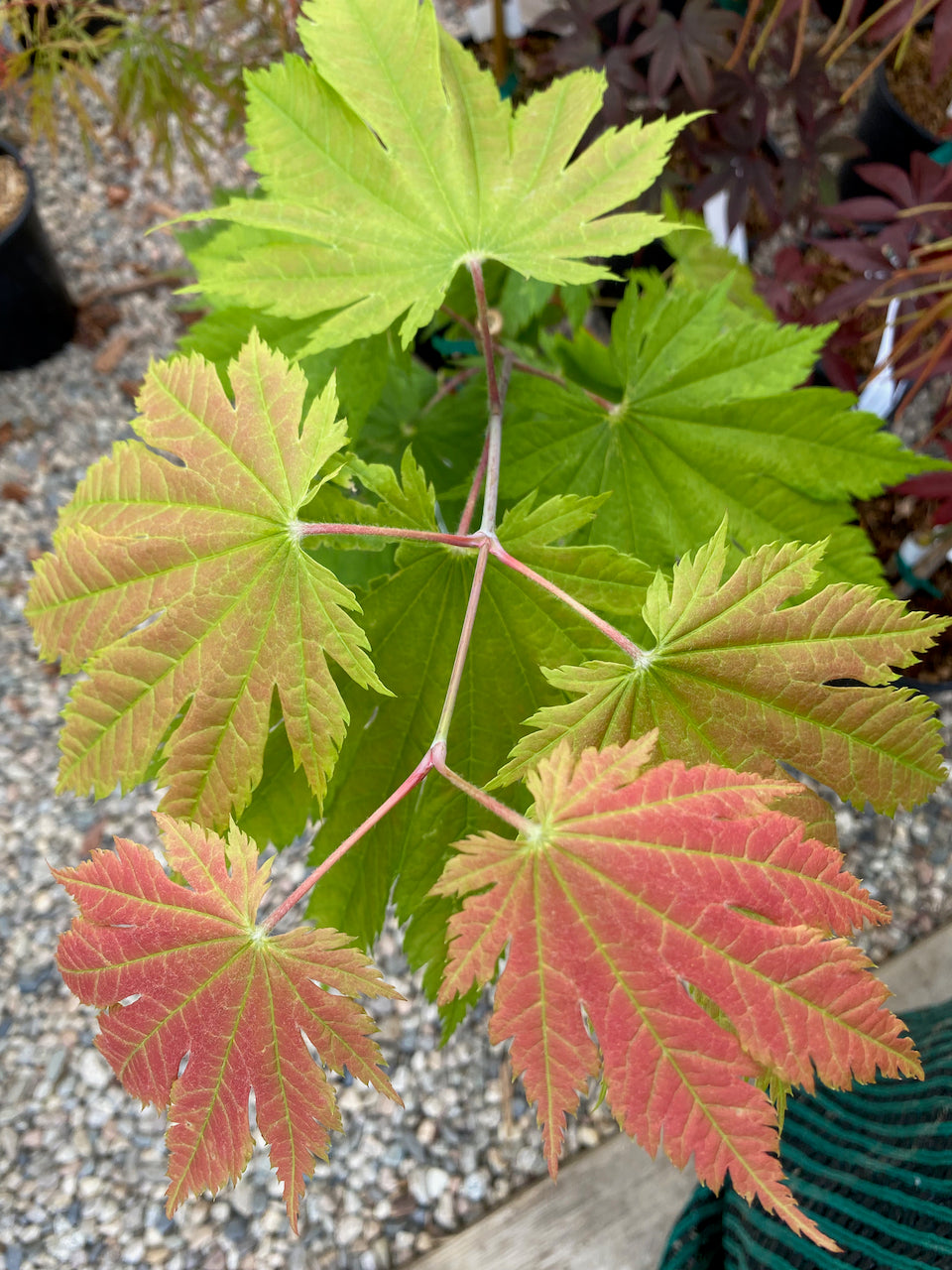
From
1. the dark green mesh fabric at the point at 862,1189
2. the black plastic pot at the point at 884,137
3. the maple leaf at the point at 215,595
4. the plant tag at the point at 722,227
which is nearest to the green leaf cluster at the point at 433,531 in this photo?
the maple leaf at the point at 215,595

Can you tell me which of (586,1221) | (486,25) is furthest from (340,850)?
(486,25)

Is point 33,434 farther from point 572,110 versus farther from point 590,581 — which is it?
point 590,581

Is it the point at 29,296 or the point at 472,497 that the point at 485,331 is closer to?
the point at 472,497

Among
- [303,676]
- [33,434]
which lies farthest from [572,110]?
[33,434]

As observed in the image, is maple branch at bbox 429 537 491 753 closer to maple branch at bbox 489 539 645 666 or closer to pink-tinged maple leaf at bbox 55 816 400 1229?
maple branch at bbox 489 539 645 666

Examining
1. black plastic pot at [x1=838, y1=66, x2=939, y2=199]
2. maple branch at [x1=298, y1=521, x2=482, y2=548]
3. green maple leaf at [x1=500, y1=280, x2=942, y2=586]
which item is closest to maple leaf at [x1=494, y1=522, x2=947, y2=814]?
maple branch at [x1=298, y1=521, x2=482, y2=548]

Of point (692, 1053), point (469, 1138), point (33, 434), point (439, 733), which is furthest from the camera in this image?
point (33, 434)
